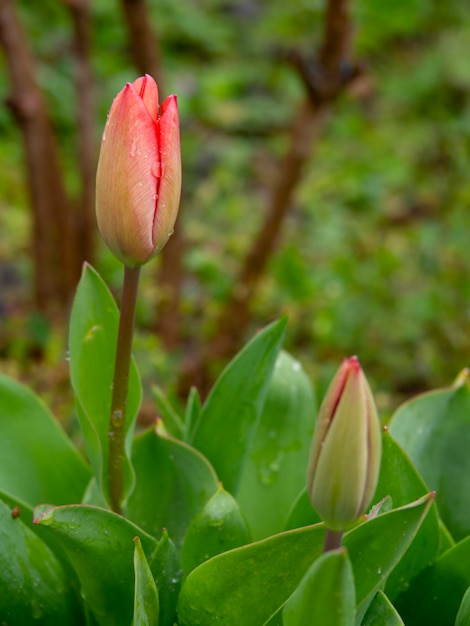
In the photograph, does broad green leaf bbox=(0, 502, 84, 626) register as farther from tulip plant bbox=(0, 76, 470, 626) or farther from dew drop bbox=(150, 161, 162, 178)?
dew drop bbox=(150, 161, 162, 178)

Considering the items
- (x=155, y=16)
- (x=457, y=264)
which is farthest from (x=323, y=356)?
(x=155, y=16)

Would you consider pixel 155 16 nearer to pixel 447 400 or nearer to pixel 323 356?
pixel 323 356

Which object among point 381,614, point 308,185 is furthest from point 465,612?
point 308,185

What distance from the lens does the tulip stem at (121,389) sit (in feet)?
2.18

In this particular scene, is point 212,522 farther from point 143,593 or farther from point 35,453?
point 35,453

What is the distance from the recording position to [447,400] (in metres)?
0.89

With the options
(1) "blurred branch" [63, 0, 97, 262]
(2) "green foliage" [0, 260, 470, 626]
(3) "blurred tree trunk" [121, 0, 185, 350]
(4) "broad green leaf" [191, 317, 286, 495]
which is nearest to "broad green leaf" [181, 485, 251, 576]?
(2) "green foliage" [0, 260, 470, 626]

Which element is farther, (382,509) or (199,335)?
(199,335)

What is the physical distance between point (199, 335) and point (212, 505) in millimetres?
1788

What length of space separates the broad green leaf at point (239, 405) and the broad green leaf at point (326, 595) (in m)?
Answer: 0.28

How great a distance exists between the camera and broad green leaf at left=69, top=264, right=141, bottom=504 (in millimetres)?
779

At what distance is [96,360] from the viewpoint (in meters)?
0.80

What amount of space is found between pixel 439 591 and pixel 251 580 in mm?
236

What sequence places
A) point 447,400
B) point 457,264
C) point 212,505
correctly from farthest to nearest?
point 457,264
point 447,400
point 212,505
